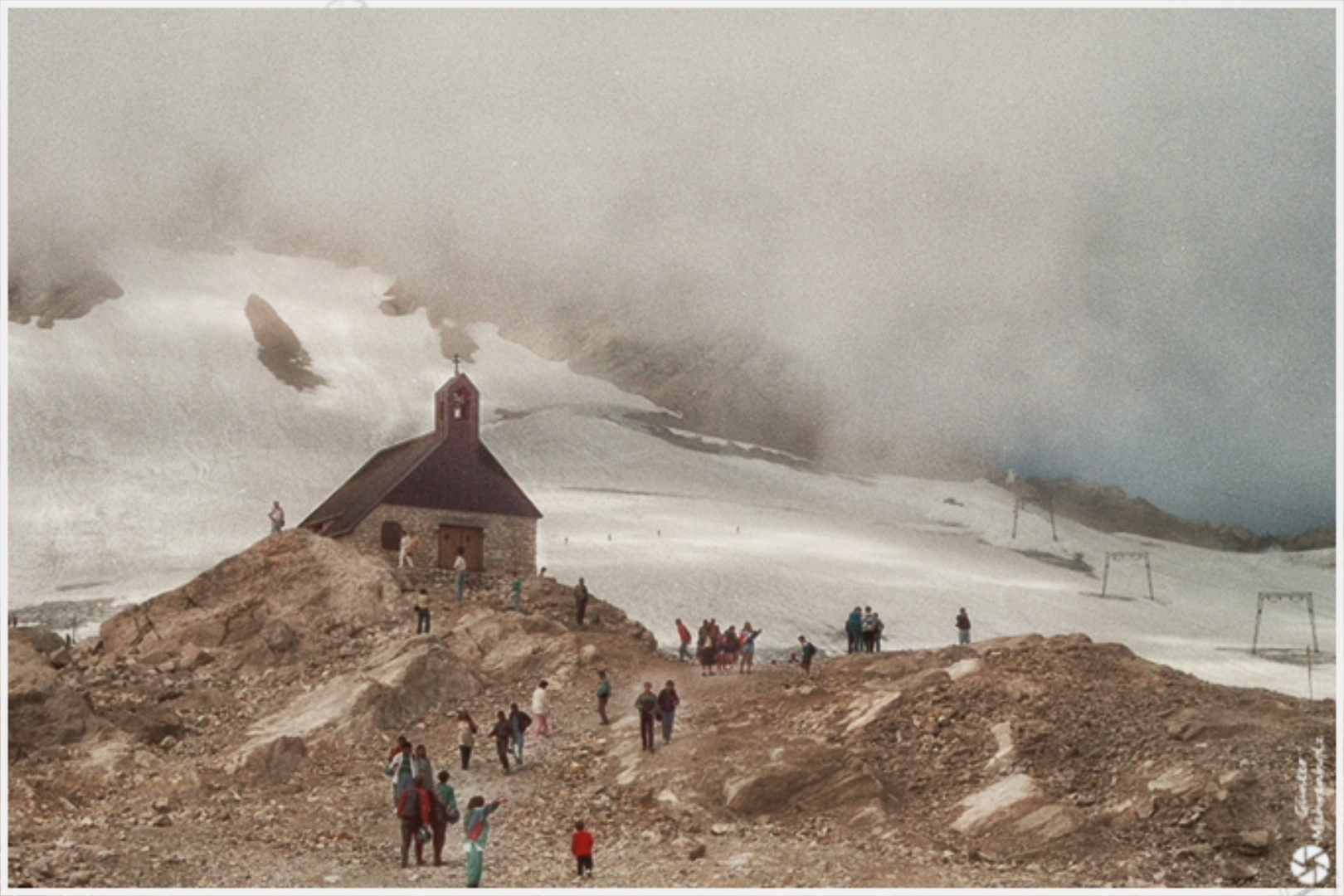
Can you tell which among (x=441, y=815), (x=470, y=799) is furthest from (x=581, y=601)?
(x=441, y=815)

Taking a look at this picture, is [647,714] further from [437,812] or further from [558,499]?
[558,499]

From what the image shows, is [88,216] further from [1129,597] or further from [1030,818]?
[1030,818]

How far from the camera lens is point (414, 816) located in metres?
20.9

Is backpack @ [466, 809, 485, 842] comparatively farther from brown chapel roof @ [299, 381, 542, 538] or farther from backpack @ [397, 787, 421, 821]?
brown chapel roof @ [299, 381, 542, 538]

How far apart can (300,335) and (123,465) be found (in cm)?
3162

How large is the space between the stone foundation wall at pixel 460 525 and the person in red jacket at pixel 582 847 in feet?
63.4

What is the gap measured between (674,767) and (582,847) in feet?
14.5

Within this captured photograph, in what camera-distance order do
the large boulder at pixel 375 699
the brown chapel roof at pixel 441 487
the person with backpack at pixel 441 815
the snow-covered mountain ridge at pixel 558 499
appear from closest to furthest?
1. the person with backpack at pixel 441 815
2. the large boulder at pixel 375 699
3. the brown chapel roof at pixel 441 487
4. the snow-covered mountain ridge at pixel 558 499

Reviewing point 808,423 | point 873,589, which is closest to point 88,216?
point 808,423

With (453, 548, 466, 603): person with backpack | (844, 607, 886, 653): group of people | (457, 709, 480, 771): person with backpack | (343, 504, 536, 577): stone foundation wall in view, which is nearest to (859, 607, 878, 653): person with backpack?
(844, 607, 886, 653): group of people

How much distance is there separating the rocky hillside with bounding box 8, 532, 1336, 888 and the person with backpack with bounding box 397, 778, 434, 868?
0.34 meters

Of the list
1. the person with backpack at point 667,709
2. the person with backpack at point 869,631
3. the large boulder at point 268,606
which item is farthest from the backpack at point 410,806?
the person with backpack at point 869,631

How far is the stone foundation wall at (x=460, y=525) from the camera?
127 ft

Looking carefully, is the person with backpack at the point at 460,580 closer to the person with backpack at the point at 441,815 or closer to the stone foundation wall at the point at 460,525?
the stone foundation wall at the point at 460,525
